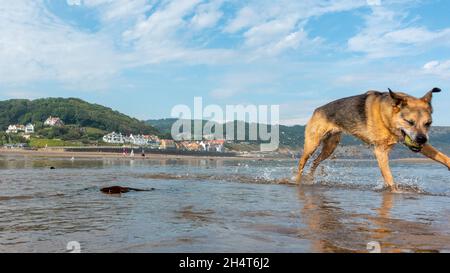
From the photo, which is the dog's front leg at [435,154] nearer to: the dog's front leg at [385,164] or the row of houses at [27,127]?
the dog's front leg at [385,164]

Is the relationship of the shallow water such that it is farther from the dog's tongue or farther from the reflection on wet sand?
the dog's tongue

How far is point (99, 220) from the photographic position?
5.20 metres

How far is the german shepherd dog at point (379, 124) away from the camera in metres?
8.50

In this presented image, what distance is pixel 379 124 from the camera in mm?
9859

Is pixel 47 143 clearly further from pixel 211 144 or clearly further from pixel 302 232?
pixel 302 232

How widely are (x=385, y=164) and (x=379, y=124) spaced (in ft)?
3.19

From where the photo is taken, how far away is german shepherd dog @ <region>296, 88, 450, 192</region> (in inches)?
335

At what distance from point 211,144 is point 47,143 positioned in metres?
81.3

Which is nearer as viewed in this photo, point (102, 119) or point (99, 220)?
point (99, 220)

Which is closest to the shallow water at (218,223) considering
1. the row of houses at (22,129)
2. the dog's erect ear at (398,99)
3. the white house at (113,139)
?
the dog's erect ear at (398,99)

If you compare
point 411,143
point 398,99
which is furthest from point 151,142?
point 411,143

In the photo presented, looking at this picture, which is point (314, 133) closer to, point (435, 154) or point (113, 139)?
point (435, 154)

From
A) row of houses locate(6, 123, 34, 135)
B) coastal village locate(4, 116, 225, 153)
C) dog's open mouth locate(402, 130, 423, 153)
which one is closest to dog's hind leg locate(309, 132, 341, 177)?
dog's open mouth locate(402, 130, 423, 153)
